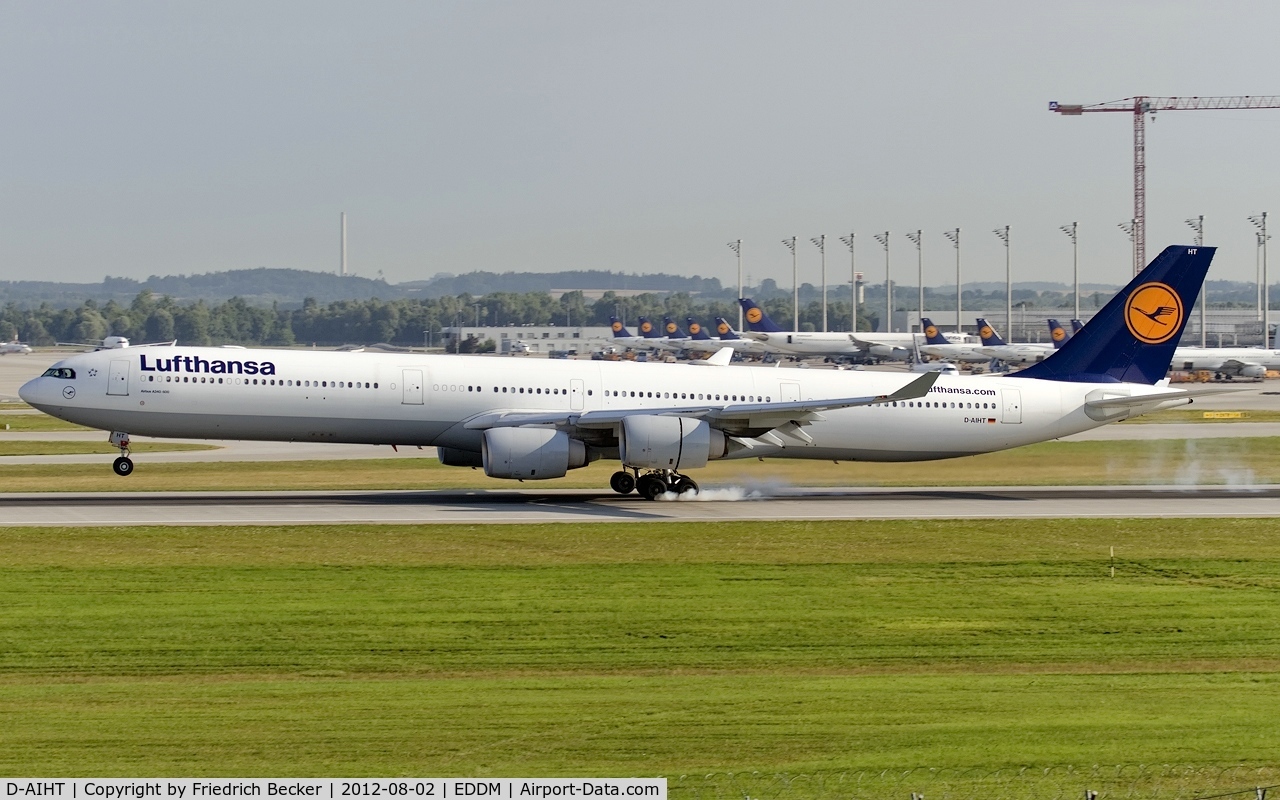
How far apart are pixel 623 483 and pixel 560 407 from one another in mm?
3210

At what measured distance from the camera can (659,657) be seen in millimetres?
22891

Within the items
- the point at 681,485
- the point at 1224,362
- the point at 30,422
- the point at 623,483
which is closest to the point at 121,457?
the point at 623,483

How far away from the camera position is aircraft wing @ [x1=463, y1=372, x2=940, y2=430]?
4191cm

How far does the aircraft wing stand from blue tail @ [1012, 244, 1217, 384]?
8168mm

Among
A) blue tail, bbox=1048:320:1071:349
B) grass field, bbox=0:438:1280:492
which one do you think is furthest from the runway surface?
blue tail, bbox=1048:320:1071:349

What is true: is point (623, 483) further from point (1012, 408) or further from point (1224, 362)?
point (1224, 362)

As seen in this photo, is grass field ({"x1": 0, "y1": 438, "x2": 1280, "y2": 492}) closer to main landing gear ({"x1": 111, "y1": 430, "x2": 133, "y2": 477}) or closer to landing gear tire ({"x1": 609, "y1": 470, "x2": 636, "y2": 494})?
main landing gear ({"x1": 111, "y1": 430, "x2": 133, "y2": 477})

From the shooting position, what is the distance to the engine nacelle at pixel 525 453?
135 ft

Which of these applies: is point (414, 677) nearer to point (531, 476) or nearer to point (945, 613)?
point (945, 613)

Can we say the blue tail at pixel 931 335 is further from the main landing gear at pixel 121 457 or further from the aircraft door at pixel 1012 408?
the main landing gear at pixel 121 457

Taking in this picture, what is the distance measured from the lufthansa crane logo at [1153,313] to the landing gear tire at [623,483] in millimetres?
16836

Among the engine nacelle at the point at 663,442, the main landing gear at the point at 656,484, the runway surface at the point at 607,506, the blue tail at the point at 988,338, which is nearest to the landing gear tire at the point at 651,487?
the main landing gear at the point at 656,484

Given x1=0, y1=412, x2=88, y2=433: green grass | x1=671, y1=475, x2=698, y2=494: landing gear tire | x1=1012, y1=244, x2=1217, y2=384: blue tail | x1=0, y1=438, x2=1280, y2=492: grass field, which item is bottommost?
x1=0, y1=438, x2=1280, y2=492: grass field
